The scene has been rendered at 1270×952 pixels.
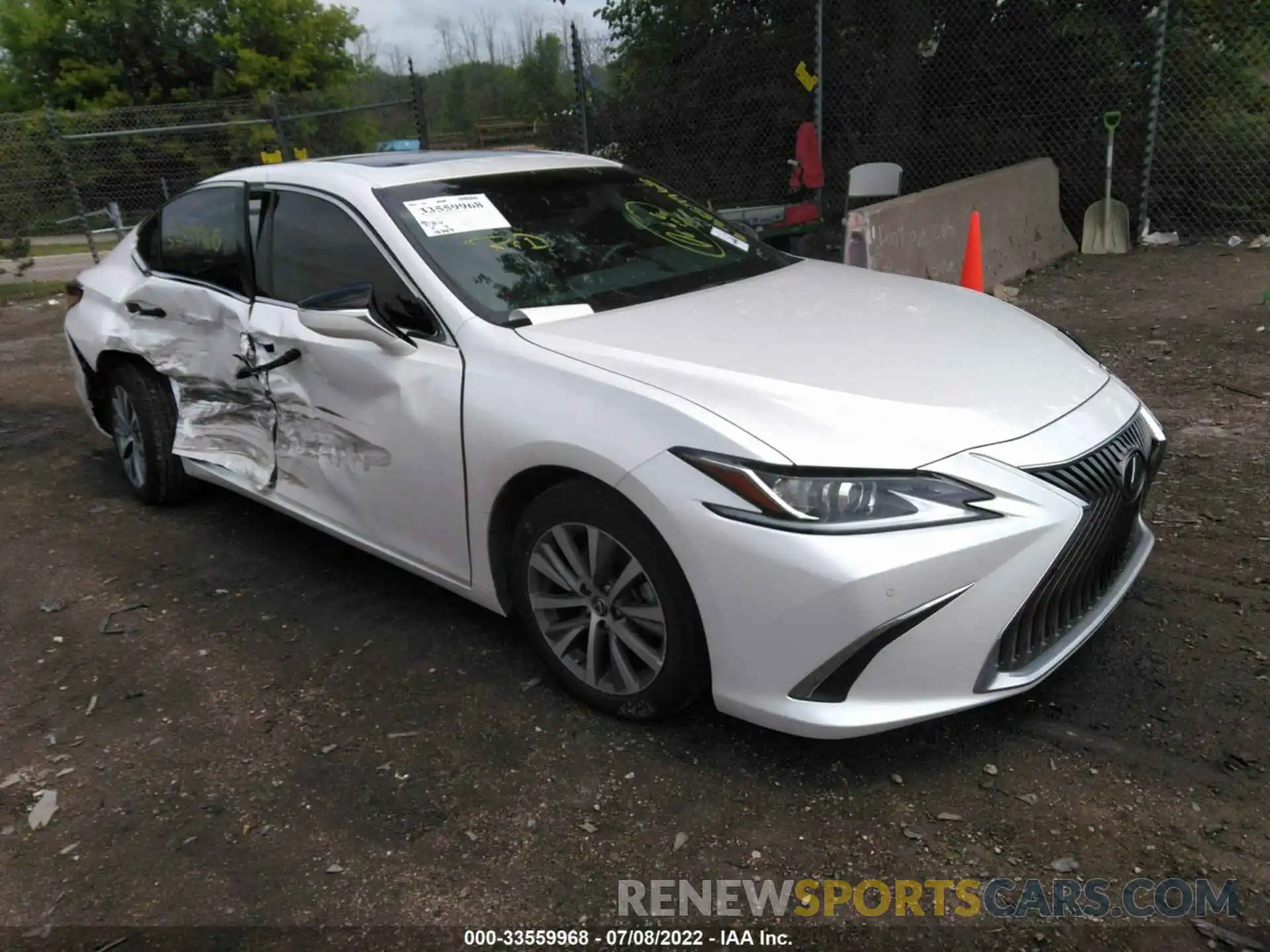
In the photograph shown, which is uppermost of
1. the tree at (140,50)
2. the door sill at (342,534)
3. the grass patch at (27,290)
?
the tree at (140,50)

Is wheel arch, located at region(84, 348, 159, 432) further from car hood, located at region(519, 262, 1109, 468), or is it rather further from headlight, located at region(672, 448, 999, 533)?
headlight, located at region(672, 448, 999, 533)

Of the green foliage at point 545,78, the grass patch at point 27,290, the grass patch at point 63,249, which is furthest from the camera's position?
the grass patch at point 63,249

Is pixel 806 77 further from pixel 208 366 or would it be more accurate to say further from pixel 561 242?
pixel 208 366

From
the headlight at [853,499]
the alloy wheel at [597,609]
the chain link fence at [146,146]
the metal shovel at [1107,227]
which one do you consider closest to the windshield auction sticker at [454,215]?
the alloy wheel at [597,609]

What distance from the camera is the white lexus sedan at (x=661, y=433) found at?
95.1 inches

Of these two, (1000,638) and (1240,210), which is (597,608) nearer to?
(1000,638)

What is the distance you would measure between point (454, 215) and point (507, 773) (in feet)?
6.30

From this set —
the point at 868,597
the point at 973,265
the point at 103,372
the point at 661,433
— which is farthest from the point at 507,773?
the point at 973,265

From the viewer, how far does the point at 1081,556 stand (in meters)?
2.61

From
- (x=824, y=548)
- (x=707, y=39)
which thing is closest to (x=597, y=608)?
(x=824, y=548)

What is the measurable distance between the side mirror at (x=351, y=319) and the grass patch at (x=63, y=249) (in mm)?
13783

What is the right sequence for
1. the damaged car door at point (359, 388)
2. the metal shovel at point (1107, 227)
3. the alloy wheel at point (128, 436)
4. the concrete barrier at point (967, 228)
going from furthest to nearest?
the metal shovel at point (1107, 227) → the concrete barrier at point (967, 228) → the alloy wheel at point (128, 436) → the damaged car door at point (359, 388)

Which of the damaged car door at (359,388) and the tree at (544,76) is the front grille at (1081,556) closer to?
the damaged car door at (359,388)

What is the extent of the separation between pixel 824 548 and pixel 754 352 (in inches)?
29.4
